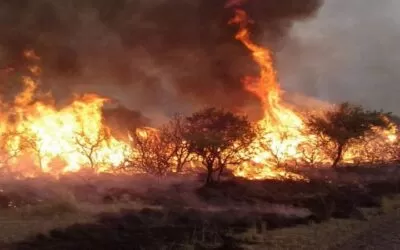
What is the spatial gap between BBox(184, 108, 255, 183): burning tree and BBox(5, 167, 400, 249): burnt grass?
1944mm

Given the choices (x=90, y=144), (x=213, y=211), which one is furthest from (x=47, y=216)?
(x=90, y=144)

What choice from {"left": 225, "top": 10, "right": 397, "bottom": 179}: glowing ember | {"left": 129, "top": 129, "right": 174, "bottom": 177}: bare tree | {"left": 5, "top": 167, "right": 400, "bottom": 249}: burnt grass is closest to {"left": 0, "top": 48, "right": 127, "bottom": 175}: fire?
{"left": 129, "top": 129, "right": 174, "bottom": 177}: bare tree

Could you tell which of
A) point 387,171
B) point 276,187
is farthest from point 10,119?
point 387,171

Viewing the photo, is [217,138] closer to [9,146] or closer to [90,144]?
[90,144]

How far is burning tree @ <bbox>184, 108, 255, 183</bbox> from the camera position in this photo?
115ft

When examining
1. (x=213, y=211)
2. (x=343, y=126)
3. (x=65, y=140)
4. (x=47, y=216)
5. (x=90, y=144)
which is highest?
(x=343, y=126)

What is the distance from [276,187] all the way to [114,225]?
15.6 m

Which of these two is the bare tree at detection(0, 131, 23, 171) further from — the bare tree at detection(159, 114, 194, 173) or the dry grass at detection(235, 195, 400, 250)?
the dry grass at detection(235, 195, 400, 250)

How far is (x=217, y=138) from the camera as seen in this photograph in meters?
35.0

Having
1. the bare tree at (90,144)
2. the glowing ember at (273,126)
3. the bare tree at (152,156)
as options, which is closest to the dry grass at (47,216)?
the bare tree at (152,156)

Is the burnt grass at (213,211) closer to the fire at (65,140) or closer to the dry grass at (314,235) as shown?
the dry grass at (314,235)

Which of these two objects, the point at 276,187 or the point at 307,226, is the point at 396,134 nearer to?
the point at 276,187

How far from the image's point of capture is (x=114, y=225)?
22.2 meters

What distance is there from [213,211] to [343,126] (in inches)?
902
